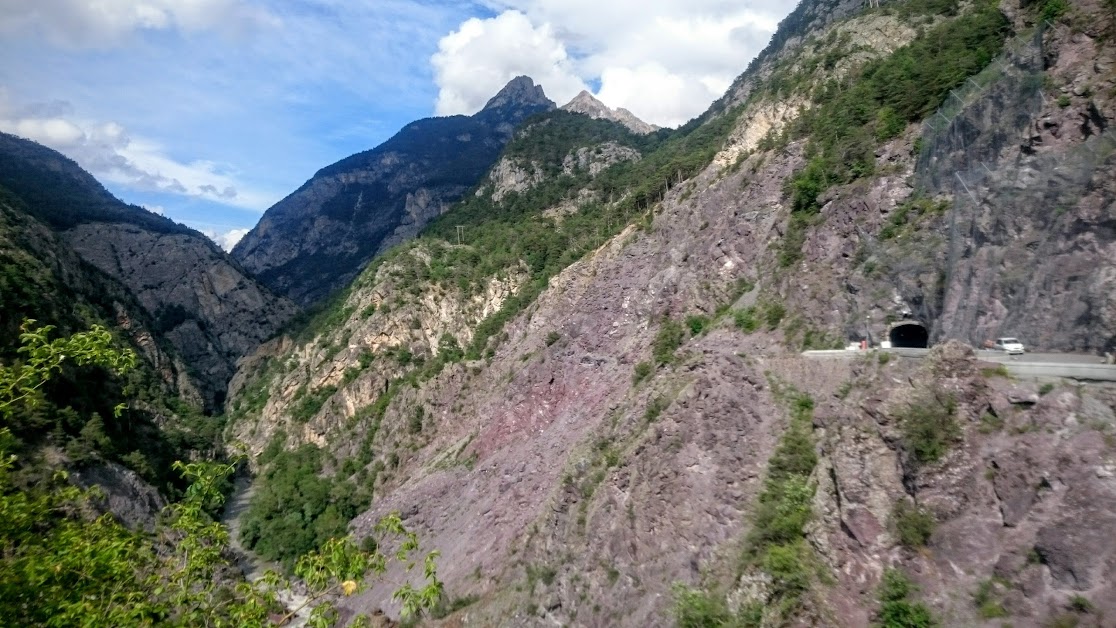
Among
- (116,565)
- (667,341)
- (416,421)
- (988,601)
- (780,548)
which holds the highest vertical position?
(116,565)

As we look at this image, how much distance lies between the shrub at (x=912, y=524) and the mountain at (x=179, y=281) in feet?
383

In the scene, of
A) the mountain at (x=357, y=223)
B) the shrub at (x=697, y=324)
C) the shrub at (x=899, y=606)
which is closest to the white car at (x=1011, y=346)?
the shrub at (x=899, y=606)

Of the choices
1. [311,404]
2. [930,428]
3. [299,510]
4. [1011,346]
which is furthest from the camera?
[311,404]

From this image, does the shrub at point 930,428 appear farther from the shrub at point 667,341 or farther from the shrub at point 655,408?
the shrub at point 667,341

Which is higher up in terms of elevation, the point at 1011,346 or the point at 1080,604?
the point at 1011,346

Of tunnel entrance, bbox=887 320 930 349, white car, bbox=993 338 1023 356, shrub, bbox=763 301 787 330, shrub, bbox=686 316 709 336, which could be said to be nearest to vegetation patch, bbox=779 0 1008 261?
shrub, bbox=763 301 787 330

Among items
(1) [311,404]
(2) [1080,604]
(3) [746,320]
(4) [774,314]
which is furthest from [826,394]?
(1) [311,404]

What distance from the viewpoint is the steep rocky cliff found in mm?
15430

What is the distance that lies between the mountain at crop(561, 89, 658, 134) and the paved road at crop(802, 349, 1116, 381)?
527 feet

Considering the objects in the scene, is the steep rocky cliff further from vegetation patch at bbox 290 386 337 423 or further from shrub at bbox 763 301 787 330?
vegetation patch at bbox 290 386 337 423

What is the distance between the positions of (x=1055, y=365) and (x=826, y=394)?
8.01 meters

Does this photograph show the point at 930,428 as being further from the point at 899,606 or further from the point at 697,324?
the point at 697,324

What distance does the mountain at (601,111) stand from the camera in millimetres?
172625

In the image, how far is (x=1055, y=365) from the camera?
1602cm
